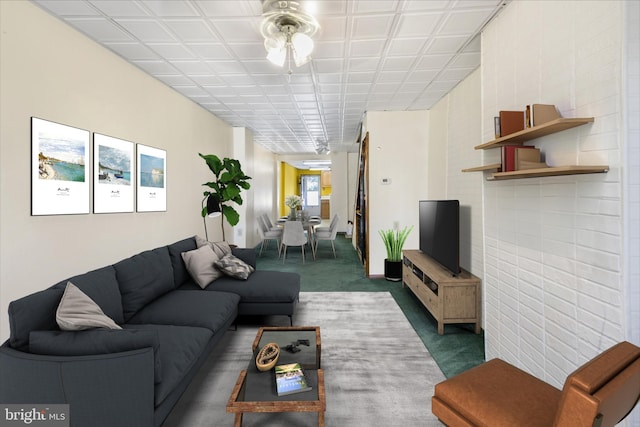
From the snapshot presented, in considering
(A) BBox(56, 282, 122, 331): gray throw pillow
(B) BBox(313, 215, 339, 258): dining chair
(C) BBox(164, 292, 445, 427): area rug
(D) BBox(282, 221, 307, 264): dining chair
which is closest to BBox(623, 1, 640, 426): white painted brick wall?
(C) BBox(164, 292, 445, 427): area rug

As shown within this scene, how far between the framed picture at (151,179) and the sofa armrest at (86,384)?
233cm

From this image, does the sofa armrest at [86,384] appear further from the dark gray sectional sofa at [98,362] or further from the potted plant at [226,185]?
the potted plant at [226,185]

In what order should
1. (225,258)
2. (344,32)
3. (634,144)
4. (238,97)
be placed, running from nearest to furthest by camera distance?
(634,144) → (344,32) → (225,258) → (238,97)

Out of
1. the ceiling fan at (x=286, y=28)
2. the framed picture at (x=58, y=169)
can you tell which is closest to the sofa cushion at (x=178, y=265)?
the framed picture at (x=58, y=169)

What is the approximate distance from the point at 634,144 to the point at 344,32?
85.1 inches

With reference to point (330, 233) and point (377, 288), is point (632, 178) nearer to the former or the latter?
point (377, 288)

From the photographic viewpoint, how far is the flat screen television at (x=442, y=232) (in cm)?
309

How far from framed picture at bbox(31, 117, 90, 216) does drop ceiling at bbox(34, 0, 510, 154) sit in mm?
932

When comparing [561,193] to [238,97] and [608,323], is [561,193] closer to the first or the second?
[608,323]

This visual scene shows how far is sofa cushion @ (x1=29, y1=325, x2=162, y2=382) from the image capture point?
1.40 metres

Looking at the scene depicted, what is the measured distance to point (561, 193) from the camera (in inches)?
66.3

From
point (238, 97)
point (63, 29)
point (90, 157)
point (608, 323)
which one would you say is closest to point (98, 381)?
point (90, 157)

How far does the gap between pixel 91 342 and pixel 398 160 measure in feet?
14.9

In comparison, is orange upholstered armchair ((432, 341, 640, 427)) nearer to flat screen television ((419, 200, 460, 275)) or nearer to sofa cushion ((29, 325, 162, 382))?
sofa cushion ((29, 325, 162, 382))
